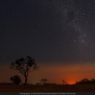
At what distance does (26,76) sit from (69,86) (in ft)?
85.7

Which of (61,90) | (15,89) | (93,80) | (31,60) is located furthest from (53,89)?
(31,60)

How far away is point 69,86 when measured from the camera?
75.1 m

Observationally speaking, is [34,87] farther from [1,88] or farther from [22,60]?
[22,60]

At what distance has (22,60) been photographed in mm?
109000

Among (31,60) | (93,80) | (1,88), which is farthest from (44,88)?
(31,60)

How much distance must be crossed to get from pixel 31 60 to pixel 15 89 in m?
35.5

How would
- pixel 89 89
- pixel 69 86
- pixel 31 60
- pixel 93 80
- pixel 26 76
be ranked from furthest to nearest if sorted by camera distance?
pixel 31 60, pixel 26 76, pixel 93 80, pixel 69 86, pixel 89 89

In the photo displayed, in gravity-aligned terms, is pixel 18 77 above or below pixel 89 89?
above

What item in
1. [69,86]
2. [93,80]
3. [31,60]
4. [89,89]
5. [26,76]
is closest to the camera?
[89,89]

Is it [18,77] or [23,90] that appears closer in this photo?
[23,90]

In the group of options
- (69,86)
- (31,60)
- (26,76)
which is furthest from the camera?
(31,60)

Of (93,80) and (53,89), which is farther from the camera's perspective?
(93,80)

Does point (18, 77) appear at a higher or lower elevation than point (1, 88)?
higher

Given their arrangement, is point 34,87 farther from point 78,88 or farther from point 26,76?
point 26,76
